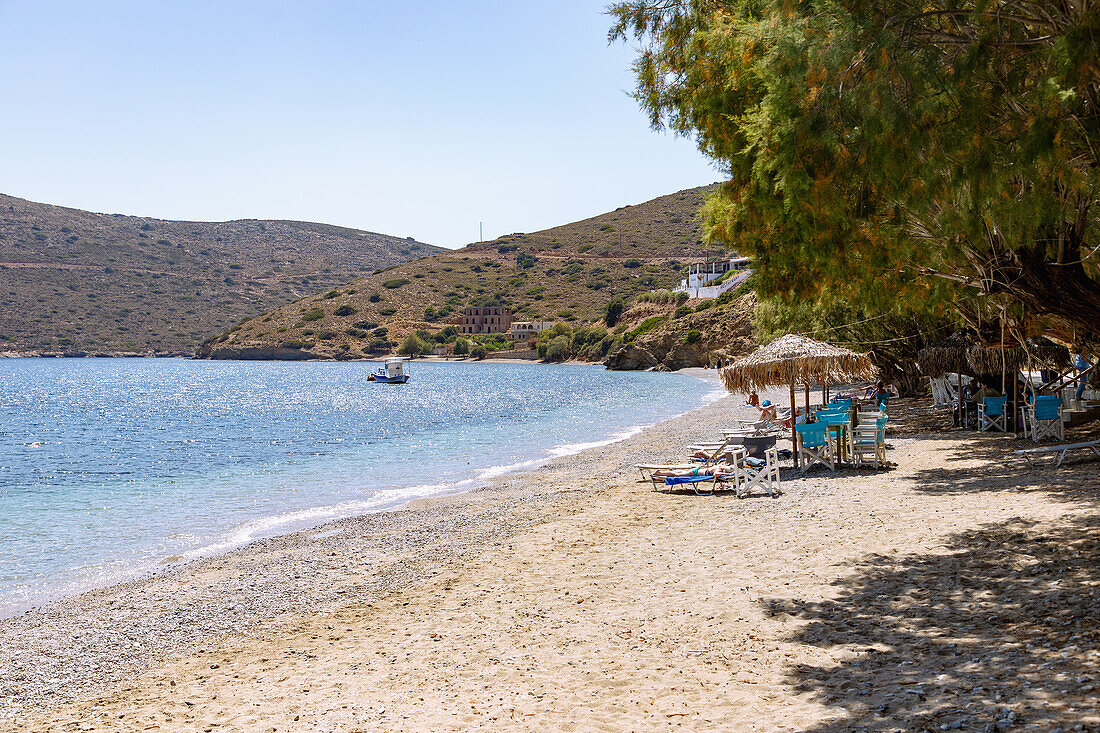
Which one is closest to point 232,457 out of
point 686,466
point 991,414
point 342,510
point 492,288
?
point 342,510

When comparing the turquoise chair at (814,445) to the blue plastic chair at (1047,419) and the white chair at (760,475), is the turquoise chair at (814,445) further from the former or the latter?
the blue plastic chair at (1047,419)

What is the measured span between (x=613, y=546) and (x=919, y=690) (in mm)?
5275

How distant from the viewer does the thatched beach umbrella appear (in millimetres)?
13977

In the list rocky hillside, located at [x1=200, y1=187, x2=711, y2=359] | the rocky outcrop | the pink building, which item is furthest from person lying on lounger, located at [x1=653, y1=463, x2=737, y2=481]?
the rocky outcrop

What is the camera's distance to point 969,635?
503cm

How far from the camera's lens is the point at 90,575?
36.1 feet

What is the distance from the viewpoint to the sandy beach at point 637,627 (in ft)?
14.9

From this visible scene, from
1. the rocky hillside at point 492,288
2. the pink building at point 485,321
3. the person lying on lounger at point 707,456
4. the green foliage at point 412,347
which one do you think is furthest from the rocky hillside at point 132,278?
the person lying on lounger at point 707,456

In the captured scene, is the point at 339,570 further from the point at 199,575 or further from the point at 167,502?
the point at 167,502

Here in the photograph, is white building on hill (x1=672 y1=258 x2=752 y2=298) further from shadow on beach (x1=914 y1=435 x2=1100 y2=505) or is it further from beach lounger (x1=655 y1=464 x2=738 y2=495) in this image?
beach lounger (x1=655 y1=464 x2=738 y2=495)

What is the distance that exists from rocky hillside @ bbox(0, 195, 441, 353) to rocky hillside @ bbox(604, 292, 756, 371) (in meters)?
88.5

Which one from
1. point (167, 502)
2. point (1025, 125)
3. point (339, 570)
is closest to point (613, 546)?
point (339, 570)

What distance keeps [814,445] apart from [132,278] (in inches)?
6482

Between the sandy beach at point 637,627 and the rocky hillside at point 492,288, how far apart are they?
345ft
